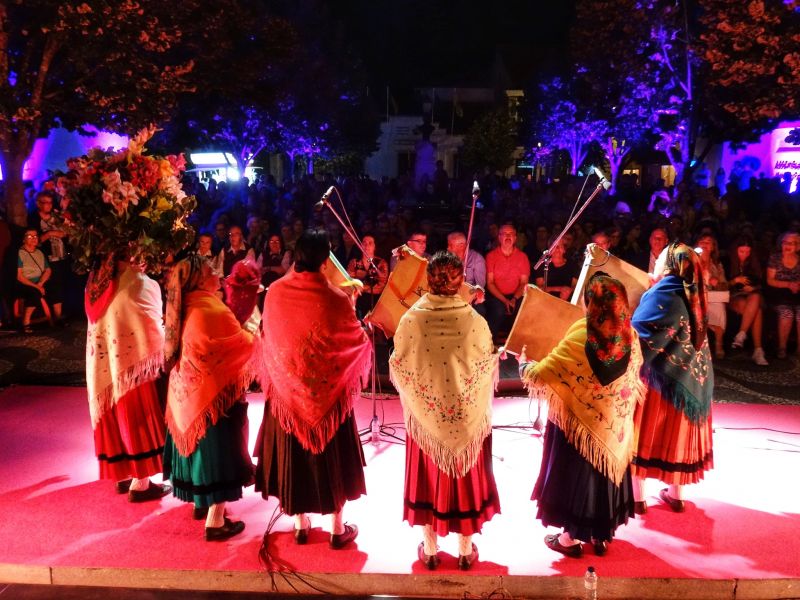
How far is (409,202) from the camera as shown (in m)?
22.2

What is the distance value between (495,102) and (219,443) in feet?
173

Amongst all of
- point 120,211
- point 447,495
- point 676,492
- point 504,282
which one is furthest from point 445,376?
point 504,282

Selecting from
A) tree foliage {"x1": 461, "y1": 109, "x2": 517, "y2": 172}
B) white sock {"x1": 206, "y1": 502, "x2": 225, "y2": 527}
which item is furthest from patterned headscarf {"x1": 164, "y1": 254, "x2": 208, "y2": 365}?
tree foliage {"x1": 461, "y1": 109, "x2": 517, "y2": 172}

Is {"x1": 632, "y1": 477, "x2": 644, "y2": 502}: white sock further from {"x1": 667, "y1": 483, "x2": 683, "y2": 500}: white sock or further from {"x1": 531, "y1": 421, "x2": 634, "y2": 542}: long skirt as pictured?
{"x1": 531, "y1": 421, "x2": 634, "y2": 542}: long skirt

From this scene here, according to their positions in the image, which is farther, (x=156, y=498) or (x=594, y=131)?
(x=594, y=131)

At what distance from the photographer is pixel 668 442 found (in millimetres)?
4781

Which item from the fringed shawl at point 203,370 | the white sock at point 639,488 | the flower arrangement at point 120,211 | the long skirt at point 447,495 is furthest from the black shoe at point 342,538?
the flower arrangement at point 120,211

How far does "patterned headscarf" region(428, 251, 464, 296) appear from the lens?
3.95 metres

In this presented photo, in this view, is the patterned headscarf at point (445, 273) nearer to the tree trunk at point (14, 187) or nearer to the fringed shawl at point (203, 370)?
the fringed shawl at point (203, 370)

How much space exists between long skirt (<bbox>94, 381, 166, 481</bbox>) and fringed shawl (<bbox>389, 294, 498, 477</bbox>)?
6.40ft

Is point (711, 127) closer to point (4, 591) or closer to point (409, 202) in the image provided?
point (409, 202)

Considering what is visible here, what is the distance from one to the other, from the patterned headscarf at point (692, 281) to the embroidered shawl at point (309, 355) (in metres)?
2.22

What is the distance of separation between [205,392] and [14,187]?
883 centimetres

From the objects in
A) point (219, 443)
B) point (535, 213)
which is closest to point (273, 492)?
point (219, 443)
